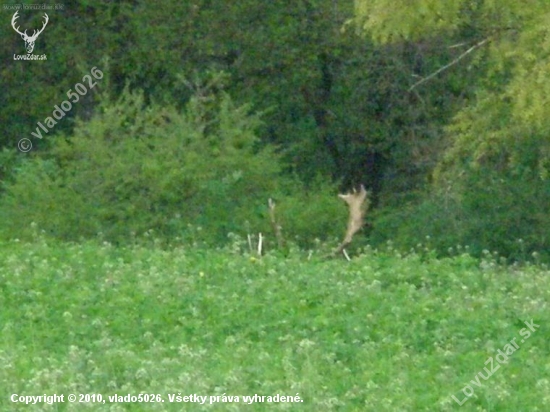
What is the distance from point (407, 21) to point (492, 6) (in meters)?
0.94

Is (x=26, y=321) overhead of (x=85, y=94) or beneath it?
beneath

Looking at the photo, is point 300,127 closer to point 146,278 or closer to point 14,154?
point 14,154

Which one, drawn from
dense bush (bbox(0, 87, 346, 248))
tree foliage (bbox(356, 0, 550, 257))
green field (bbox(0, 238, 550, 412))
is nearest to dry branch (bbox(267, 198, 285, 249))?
dense bush (bbox(0, 87, 346, 248))

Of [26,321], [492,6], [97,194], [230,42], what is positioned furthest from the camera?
[230,42]

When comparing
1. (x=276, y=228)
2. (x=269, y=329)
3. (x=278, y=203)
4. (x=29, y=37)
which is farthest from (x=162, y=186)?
(x=269, y=329)

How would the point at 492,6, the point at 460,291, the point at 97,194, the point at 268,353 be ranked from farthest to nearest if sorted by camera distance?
the point at 97,194 < the point at 492,6 < the point at 460,291 < the point at 268,353

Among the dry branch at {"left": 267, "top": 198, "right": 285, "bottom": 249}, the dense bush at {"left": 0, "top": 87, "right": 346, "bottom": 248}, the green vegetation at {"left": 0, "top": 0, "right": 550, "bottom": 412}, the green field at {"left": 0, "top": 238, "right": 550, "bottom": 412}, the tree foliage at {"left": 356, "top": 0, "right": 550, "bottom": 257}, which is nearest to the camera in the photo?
the green field at {"left": 0, "top": 238, "right": 550, "bottom": 412}

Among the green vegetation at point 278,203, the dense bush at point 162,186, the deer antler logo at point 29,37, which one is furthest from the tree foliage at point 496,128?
the deer antler logo at point 29,37

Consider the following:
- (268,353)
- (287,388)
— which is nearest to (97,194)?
(268,353)

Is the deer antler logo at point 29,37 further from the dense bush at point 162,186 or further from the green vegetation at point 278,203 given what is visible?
the dense bush at point 162,186

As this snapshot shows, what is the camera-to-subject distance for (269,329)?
10.8 meters

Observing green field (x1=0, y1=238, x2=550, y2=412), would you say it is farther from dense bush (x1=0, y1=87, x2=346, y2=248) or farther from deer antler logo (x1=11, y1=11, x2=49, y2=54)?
deer antler logo (x1=11, y1=11, x2=49, y2=54)

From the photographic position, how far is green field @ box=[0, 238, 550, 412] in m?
8.76

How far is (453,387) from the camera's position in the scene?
8.90 meters
